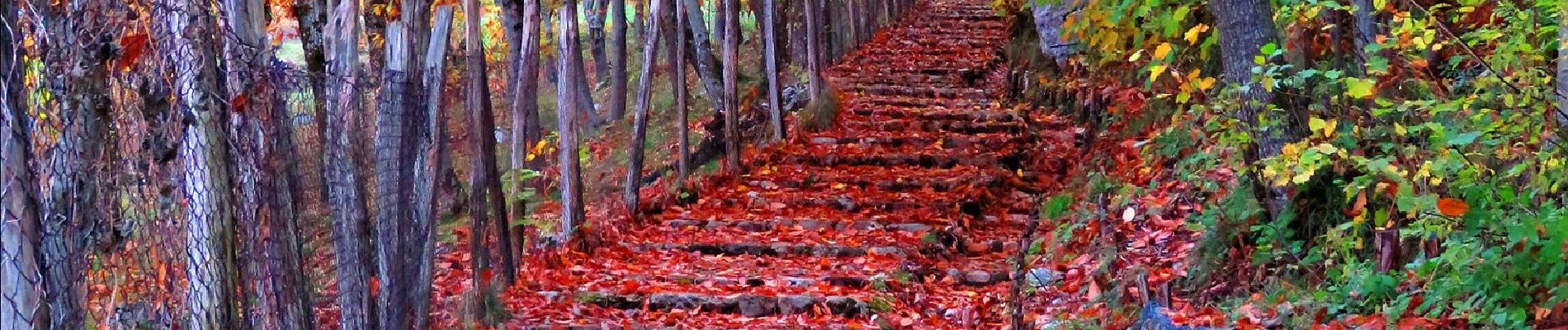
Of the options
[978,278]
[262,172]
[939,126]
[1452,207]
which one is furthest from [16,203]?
[939,126]

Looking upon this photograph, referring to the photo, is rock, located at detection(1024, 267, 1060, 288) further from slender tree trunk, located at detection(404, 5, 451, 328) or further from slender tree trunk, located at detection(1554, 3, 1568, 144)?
slender tree trunk, located at detection(404, 5, 451, 328)

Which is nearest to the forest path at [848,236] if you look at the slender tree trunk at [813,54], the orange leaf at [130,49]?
the slender tree trunk at [813,54]

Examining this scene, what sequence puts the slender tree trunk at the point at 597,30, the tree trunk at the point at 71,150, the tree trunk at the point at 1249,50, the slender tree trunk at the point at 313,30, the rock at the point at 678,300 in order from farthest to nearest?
1. the slender tree trunk at the point at 597,30
2. the slender tree trunk at the point at 313,30
3. the rock at the point at 678,300
4. the tree trunk at the point at 1249,50
5. the tree trunk at the point at 71,150

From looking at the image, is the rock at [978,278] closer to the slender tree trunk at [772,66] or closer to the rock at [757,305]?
the rock at [757,305]

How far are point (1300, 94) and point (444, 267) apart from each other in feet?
29.9

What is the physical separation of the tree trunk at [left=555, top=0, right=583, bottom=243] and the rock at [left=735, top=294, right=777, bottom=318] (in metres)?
2.57

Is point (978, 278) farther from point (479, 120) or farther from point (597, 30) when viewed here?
point (597, 30)

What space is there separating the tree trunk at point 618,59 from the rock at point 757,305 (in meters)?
6.75

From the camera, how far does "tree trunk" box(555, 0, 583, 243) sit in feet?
35.8

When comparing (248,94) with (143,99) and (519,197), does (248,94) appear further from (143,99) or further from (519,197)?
(519,197)

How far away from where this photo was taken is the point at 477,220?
9.12 m

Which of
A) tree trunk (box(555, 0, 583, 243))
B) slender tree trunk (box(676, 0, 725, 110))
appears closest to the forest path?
tree trunk (box(555, 0, 583, 243))

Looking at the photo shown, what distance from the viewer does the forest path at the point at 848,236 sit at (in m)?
8.99

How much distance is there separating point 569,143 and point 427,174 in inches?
150
